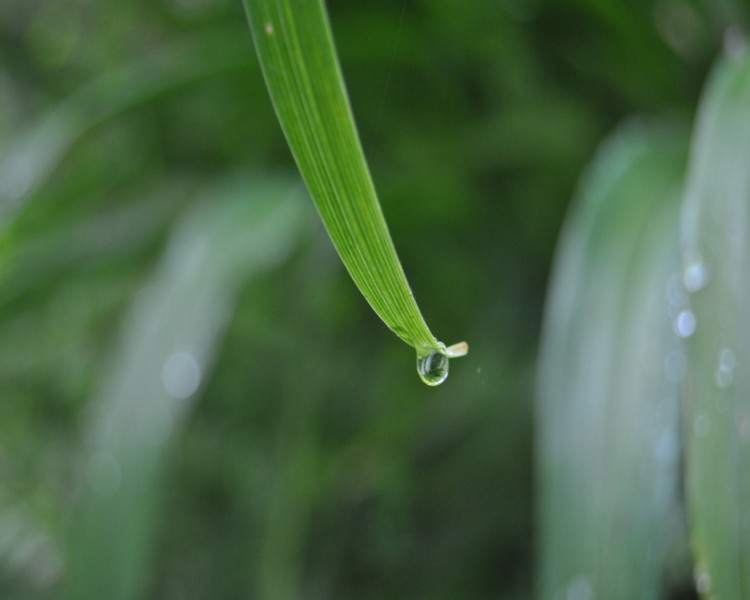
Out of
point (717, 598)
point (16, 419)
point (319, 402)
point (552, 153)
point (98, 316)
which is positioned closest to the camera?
point (717, 598)

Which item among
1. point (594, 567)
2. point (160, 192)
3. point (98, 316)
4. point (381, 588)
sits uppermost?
point (160, 192)

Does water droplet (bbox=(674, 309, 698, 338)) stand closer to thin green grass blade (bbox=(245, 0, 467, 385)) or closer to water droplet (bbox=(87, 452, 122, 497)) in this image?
thin green grass blade (bbox=(245, 0, 467, 385))

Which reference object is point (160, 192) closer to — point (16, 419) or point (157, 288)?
point (157, 288)

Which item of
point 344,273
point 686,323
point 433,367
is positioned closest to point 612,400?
point 686,323

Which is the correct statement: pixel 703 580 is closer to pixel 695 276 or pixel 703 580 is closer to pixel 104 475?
pixel 695 276

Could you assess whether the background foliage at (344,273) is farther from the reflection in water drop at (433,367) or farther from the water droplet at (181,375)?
the reflection in water drop at (433,367)

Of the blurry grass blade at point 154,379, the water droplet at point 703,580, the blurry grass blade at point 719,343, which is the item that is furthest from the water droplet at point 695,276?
the blurry grass blade at point 154,379

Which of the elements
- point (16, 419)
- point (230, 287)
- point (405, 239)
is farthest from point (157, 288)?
point (16, 419)
